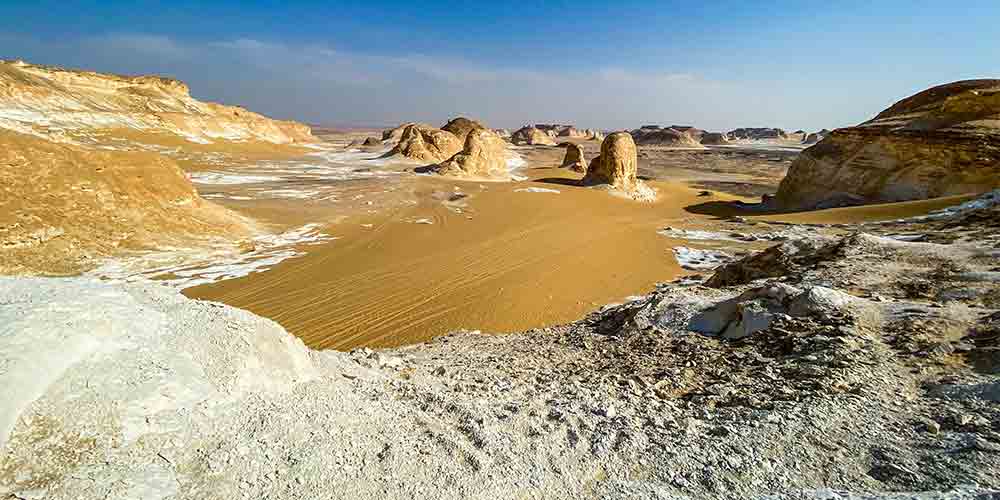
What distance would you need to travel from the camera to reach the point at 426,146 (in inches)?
1489

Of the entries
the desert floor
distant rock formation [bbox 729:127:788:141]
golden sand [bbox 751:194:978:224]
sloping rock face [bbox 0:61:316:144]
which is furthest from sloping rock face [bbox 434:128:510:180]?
distant rock formation [bbox 729:127:788:141]

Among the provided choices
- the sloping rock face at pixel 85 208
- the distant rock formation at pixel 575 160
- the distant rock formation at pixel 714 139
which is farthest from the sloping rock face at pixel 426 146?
the distant rock formation at pixel 714 139

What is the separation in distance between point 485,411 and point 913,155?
22159 mm

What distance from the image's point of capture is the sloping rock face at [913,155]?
16234 mm

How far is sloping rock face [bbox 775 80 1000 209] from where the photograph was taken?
16.2m

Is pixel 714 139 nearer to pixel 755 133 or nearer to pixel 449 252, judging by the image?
pixel 755 133

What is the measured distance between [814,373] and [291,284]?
8.96 m

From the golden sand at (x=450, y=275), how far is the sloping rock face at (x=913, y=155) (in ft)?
23.8

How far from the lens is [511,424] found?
3340 millimetres

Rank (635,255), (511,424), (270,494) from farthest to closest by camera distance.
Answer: (635,255) → (511,424) → (270,494)

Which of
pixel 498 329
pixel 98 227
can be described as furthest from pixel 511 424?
pixel 98 227

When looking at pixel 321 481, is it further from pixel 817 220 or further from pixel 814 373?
pixel 817 220

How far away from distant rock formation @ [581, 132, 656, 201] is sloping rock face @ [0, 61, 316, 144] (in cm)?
2502

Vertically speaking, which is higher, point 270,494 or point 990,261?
point 990,261
